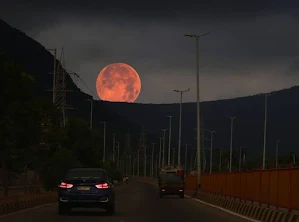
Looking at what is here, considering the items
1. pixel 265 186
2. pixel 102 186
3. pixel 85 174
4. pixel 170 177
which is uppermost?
pixel 85 174

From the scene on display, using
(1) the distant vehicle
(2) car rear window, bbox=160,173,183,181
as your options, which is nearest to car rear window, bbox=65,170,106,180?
(1) the distant vehicle

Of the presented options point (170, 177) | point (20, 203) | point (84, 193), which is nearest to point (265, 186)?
point (84, 193)

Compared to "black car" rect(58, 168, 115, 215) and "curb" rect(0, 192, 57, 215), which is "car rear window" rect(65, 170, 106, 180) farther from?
"curb" rect(0, 192, 57, 215)

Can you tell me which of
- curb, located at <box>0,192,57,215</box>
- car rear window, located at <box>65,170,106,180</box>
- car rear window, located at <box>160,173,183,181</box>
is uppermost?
car rear window, located at <box>65,170,106,180</box>

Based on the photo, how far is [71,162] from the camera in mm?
56781

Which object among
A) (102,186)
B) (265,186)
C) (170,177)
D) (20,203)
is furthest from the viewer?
(170,177)

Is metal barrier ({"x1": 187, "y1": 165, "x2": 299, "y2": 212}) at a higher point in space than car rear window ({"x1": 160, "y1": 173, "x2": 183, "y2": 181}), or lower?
higher

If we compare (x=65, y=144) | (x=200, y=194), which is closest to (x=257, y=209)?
(x=200, y=194)

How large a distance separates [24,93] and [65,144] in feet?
113

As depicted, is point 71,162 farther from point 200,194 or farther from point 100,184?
point 100,184

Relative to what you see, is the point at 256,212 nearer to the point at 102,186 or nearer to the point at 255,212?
the point at 255,212

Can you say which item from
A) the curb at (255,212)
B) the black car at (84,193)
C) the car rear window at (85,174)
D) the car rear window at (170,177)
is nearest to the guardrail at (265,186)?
the curb at (255,212)

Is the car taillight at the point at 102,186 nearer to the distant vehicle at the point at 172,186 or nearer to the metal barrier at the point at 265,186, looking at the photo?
the metal barrier at the point at 265,186

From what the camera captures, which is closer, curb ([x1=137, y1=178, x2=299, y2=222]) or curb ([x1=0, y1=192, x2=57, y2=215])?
curb ([x1=137, y1=178, x2=299, y2=222])
